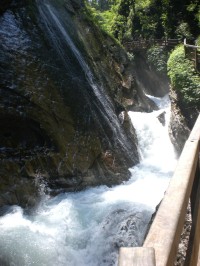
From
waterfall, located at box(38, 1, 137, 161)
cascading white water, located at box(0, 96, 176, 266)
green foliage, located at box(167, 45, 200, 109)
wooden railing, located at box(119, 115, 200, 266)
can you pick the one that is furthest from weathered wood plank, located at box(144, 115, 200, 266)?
A: green foliage, located at box(167, 45, 200, 109)

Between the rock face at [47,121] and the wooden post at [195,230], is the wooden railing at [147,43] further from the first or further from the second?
the wooden post at [195,230]

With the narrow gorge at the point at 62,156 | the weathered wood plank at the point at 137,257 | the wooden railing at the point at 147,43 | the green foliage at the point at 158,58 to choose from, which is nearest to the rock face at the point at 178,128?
the narrow gorge at the point at 62,156

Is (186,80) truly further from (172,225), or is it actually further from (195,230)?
(172,225)

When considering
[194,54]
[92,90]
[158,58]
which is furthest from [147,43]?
[92,90]

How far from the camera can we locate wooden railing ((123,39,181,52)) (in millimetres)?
22531

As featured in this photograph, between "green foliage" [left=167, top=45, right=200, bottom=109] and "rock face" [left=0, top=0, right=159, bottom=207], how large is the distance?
111 inches

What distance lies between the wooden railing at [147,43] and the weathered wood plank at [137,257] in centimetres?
2215

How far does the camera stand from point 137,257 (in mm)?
1063

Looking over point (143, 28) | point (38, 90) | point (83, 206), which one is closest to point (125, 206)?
point (83, 206)

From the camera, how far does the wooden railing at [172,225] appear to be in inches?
42.4

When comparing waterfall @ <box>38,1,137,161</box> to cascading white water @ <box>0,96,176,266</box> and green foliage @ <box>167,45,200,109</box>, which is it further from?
green foliage @ <box>167,45,200,109</box>

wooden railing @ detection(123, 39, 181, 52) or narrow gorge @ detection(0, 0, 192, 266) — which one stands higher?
wooden railing @ detection(123, 39, 181, 52)

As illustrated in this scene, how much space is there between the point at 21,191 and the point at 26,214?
620mm

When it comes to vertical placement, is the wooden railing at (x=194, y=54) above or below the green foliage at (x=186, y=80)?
above
